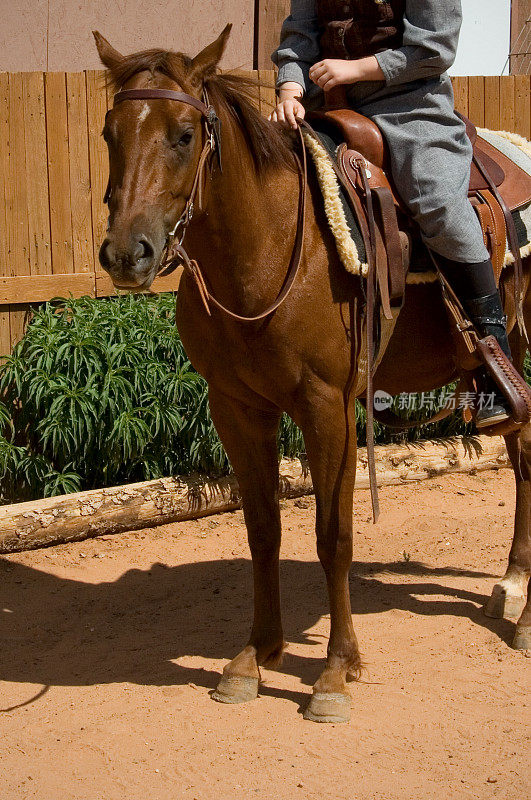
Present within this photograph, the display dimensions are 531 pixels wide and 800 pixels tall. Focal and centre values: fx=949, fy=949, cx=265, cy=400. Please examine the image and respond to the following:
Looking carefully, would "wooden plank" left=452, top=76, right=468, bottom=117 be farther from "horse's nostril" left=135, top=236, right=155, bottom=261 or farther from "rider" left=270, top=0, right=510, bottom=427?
"horse's nostril" left=135, top=236, right=155, bottom=261

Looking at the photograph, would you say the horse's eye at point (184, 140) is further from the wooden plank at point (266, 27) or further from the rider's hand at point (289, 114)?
the wooden plank at point (266, 27)

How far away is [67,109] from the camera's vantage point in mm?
6559

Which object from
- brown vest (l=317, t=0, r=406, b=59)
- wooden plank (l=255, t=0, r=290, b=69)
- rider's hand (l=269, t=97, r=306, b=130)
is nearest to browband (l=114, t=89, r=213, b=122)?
rider's hand (l=269, t=97, r=306, b=130)

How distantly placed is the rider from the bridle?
543mm

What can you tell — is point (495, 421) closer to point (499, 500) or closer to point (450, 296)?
point (450, 296)

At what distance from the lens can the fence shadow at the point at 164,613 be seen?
4219 mm

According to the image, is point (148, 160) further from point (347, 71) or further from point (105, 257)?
point (347, 71)

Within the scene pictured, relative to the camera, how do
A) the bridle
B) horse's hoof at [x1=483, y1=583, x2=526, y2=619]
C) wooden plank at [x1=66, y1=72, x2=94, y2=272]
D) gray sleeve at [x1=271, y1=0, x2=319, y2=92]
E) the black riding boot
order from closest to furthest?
the bridle → the black riding boot → gray sleeve at [x1=271, y1=0, x2=319, y2=92] → horse's hoof at [x1=483, y1=583, x2=526, y2=619] → wooden plank at [x1=66, y1=72, x2=94, y2=272]

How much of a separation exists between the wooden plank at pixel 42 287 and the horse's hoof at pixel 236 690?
336 cm

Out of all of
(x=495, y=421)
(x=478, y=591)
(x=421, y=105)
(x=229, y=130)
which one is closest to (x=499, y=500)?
(x=478, y=591)

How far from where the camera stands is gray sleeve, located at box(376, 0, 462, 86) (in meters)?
3.70

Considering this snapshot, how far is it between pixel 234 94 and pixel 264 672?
94.7 inches

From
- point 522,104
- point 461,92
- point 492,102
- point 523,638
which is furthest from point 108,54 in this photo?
point 522,104

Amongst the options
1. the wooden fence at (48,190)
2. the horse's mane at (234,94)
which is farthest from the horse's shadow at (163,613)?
the horse's mane at (234,94)
